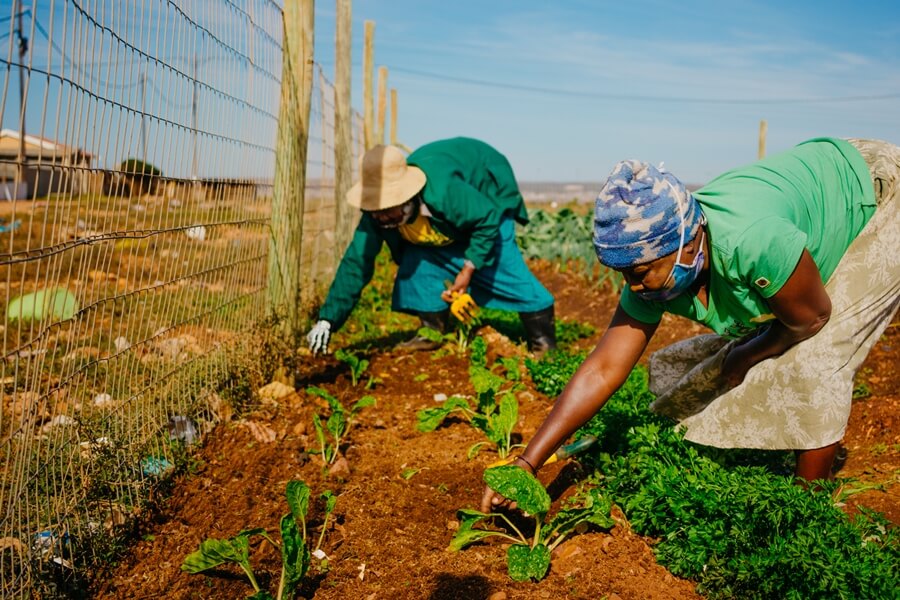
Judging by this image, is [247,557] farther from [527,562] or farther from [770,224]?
[770,224]

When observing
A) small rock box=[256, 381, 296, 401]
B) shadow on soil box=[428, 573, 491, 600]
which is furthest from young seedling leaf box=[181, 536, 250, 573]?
small rock box=[256, 381, 296, 401]

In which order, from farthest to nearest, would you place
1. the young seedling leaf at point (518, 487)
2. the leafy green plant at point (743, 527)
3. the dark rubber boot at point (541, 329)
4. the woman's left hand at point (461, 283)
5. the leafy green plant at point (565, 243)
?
the leafy green plant at point (565, 243)
the dark rubber boot at point (541, 329)
the woman's left hand at point (461, 283)
the young seedling leaf at point (518, 487)
the leafy green plant at point (743, 527)

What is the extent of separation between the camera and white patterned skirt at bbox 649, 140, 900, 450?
269cm

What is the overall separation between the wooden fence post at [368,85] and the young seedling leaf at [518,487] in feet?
34.0

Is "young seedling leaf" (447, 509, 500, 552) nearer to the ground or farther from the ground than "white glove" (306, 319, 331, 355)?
nearer to the ground

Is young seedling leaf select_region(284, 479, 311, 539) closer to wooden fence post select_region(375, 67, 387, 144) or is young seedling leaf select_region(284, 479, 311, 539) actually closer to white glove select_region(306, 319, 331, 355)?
white glove select_region(306, 319, 331, 355)

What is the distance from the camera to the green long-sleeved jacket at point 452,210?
495cm

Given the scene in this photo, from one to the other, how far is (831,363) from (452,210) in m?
2.71

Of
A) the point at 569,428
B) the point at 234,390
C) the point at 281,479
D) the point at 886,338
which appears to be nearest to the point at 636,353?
the point at 569,428

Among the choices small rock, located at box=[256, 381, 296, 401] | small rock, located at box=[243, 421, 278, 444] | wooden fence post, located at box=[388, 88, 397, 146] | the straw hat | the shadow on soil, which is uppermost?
wooden fence post, located at box=[388, 88, 397, 146]

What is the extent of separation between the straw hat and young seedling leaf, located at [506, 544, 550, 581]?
256 cm

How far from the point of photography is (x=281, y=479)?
3463mm

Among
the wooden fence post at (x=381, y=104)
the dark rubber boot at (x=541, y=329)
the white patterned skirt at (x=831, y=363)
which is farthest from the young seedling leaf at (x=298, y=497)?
the wooden fence post at (x=381, y=104)

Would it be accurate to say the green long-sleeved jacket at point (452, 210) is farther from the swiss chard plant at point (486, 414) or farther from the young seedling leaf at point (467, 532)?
the young seedling leaf at point (467, 532)
